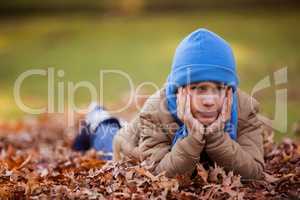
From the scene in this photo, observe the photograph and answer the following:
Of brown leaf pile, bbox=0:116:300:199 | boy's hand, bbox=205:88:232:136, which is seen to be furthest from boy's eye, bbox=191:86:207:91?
brown leaf pile, bbox=0:116:300:199

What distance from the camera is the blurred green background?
10953 millimetres

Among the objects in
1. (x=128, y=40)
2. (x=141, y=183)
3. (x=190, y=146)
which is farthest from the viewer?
(x=128, y=40)

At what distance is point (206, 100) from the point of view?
3.70m

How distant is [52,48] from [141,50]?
2.20 metres

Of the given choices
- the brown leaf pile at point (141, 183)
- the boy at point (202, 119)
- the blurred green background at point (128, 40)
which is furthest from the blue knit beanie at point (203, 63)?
the blurred green background at point (128, 40)

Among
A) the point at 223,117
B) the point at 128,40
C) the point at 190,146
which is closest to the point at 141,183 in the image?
the point at 190,146

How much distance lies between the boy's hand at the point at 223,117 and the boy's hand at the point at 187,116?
48 millimetres

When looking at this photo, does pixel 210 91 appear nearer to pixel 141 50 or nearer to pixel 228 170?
pixel 228 170

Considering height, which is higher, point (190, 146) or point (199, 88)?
point (199, 88)

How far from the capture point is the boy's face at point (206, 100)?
3.71 m

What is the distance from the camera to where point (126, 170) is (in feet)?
12.9

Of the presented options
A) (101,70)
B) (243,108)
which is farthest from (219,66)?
(101,70)

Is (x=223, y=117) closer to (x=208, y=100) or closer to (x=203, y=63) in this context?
(x=208, y=100)

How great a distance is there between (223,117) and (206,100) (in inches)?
→ 5.9
